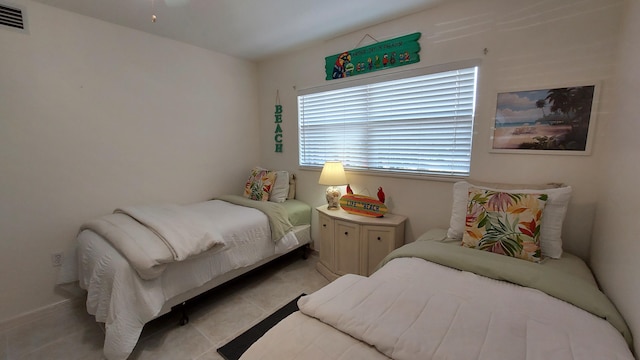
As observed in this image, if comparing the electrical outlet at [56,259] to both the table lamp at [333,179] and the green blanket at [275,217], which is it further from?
the table lamp at [333,179]

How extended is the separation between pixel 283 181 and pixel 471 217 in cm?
212

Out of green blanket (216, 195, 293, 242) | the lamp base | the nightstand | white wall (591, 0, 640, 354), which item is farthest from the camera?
the lamp base

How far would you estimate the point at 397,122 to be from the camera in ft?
8.11

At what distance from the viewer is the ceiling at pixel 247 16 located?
207 cm

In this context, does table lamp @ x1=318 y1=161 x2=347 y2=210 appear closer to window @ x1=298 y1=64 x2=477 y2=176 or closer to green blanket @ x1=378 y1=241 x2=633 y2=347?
window @ x1=298 y1=64 x2=477 y2=176

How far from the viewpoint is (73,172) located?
225 centimetres

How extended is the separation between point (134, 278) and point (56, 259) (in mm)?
1212

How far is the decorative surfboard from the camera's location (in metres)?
2.40

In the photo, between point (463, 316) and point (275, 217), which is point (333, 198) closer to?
point (275, 217)

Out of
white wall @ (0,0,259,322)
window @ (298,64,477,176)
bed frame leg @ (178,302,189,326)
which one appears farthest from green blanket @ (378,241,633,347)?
white wall @ (0,0,259,322)

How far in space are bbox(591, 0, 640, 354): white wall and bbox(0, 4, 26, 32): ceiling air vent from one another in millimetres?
3924

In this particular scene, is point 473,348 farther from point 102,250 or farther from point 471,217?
point 102,250

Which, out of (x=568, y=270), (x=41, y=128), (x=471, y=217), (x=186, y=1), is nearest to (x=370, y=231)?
(x=471, y=217)

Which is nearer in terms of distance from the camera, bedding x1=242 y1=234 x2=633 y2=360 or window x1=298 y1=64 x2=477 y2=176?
bedding x1=242 y1=234 x2=633 y2=360
